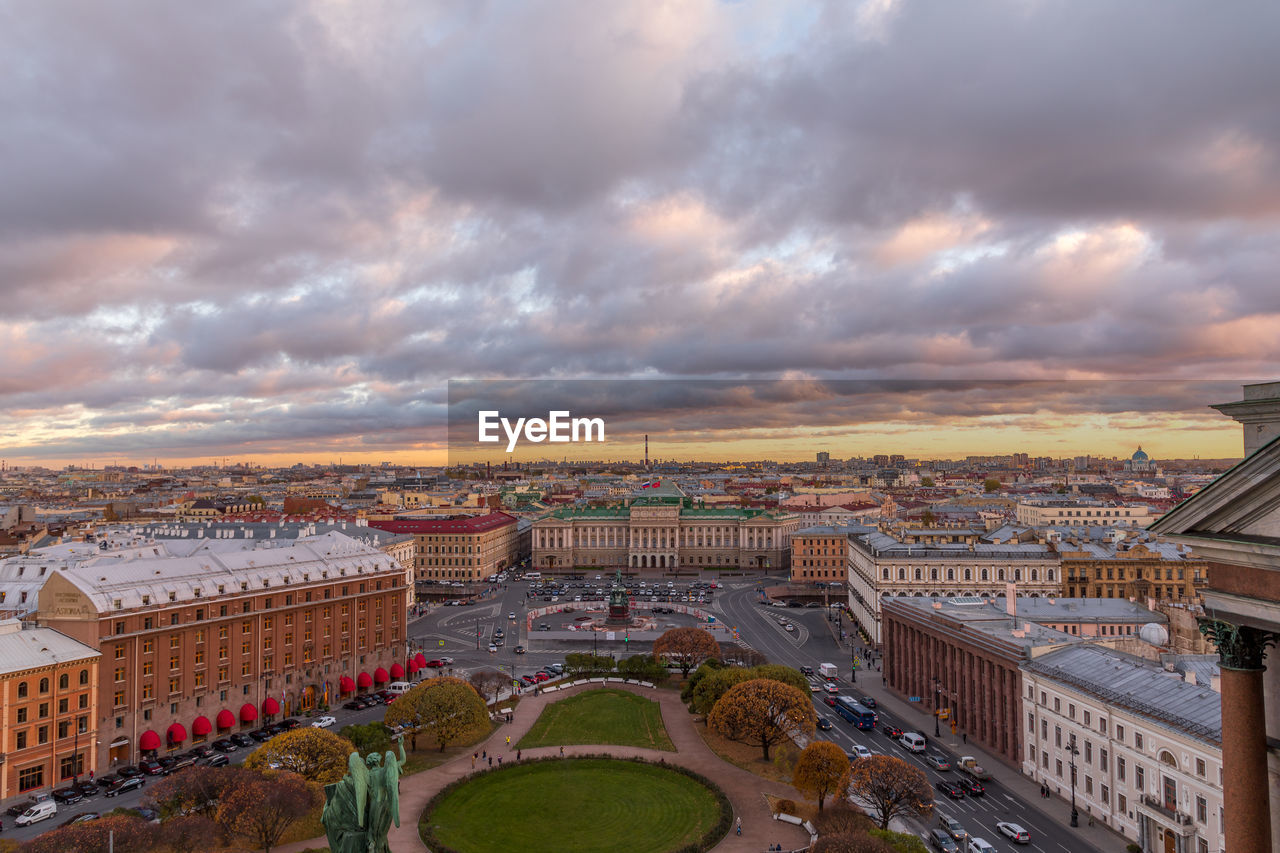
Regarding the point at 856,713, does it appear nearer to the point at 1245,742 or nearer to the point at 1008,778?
the point at 1008,778

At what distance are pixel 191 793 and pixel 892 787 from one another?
41882mm

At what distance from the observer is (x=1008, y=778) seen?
6316cm

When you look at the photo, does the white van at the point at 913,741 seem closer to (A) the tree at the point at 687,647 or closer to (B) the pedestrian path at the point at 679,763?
(B) the pedestrian path at the point at 679,763

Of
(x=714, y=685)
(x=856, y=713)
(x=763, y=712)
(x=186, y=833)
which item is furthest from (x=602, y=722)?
(x=186, y=833)

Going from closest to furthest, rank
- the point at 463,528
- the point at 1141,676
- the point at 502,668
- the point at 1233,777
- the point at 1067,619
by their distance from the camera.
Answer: the point at 1233,777
the point at 1141,676
the point at 1067,619
the point at 502,668
the point at 463,528

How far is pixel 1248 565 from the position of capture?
62.7 feet

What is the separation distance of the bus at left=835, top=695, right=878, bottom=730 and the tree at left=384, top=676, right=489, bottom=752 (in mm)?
32402

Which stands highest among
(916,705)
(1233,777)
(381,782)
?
(1233,777)

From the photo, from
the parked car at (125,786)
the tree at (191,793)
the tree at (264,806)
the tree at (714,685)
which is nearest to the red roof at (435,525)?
the tree at (714,685)

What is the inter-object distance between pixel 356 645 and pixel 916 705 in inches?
2275

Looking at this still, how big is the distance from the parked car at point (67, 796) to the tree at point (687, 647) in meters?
51.7

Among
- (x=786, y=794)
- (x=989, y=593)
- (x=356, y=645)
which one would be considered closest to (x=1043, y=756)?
(x=786, y=794)

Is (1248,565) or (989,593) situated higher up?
(1248,565)

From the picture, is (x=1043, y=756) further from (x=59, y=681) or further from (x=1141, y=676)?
(x=59, y=681)
